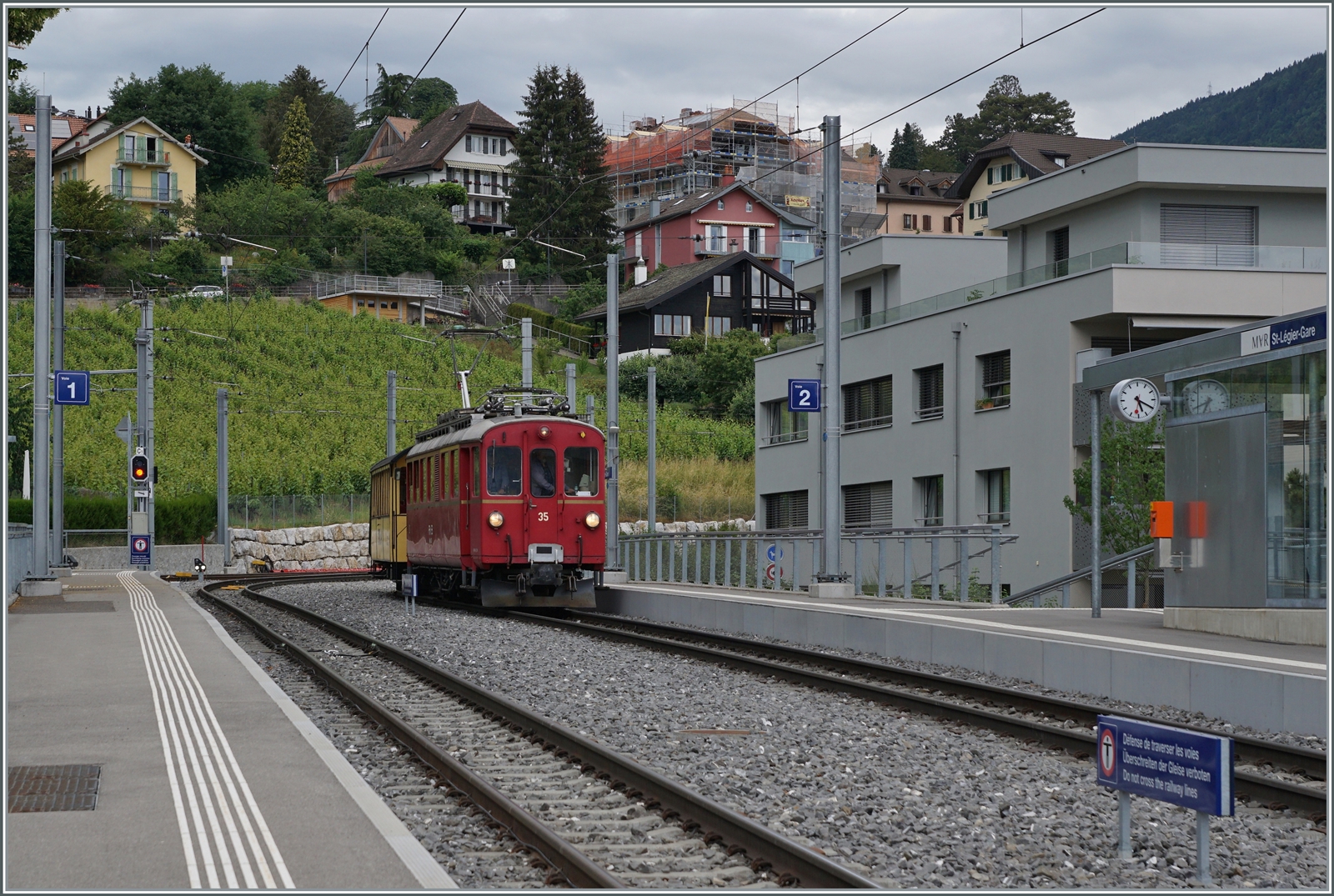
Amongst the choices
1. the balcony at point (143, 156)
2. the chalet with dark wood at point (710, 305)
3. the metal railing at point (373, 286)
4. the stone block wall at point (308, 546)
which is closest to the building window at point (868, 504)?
the stone block wall at point (308, 546)

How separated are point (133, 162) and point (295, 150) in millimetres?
18773

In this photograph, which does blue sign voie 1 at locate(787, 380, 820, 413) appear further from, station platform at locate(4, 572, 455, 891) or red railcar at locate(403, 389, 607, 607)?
station platform at locate(4, 572, 455, 891)

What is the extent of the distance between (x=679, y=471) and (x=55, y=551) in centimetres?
3089

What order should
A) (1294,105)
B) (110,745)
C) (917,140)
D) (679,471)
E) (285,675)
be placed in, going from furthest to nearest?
(917,140) → (1294,105) → (679,471) → (285,675) → (110,745)

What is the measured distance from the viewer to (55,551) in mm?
34719

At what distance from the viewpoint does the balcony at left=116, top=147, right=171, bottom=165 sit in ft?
321

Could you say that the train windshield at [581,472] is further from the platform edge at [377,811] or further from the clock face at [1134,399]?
the platform edge at [377,811]

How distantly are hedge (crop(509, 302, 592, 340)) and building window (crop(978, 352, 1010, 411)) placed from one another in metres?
49.3

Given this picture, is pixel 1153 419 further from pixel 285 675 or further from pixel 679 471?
pixel 679 471

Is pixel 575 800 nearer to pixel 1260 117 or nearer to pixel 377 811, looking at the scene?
pixel 377 811

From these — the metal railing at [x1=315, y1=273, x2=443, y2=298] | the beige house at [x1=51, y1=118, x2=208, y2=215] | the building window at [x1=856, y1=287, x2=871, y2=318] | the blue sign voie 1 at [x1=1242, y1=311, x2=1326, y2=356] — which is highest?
the beige house at [x1=51, y1=118, x2=208, y2=215]

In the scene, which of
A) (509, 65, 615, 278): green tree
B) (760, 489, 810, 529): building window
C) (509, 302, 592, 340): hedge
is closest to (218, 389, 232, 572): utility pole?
(760, 489, 810, 529): building window

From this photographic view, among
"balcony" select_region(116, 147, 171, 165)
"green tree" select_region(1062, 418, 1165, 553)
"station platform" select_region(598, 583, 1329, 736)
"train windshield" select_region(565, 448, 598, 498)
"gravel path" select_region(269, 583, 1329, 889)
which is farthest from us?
"balcony" select_region(116, 147, 171, 165)

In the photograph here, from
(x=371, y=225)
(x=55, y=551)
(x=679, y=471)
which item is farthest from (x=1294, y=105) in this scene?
(x=55, y=551)
